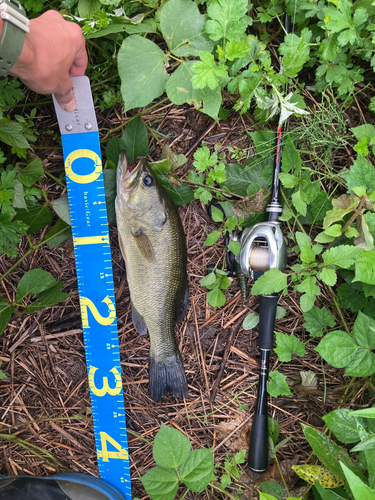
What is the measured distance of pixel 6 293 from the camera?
7.97 ft

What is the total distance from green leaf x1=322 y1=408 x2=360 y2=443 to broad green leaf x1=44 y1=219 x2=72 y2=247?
6.40 feet

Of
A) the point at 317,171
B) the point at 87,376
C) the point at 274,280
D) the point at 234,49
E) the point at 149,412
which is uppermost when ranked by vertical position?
the point at 234,49

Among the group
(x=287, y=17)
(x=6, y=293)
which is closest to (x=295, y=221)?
(x=287, y=17)

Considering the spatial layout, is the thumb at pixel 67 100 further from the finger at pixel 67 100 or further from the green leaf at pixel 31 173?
the green leaf at pixel 31 173

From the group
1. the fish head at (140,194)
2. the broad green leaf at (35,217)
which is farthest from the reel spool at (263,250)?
the broad green leaf at (35,217)

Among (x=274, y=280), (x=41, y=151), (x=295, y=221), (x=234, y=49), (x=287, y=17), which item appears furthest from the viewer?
(x=41, y=151)

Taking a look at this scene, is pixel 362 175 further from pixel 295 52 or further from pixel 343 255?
pixel 295 52

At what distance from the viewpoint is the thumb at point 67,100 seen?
199 centimetres

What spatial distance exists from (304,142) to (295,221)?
52 centimetres

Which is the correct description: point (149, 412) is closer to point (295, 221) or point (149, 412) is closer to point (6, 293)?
point (6, 293)

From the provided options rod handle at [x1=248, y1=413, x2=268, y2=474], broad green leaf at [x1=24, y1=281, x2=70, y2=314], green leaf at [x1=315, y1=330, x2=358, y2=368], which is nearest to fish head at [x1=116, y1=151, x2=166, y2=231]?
broad green leaf at [x1=24, y1=281, x2=70, y2=314]

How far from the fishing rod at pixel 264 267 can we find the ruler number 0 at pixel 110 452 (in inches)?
35.3

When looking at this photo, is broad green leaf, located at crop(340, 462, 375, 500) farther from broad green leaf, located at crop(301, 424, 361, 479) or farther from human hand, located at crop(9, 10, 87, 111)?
human hand, located at crop(9, 10, 87, 111)

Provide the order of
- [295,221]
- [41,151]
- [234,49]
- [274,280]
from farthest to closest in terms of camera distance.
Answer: [41,151] < [295,221] < [274,280] < [234,49]
